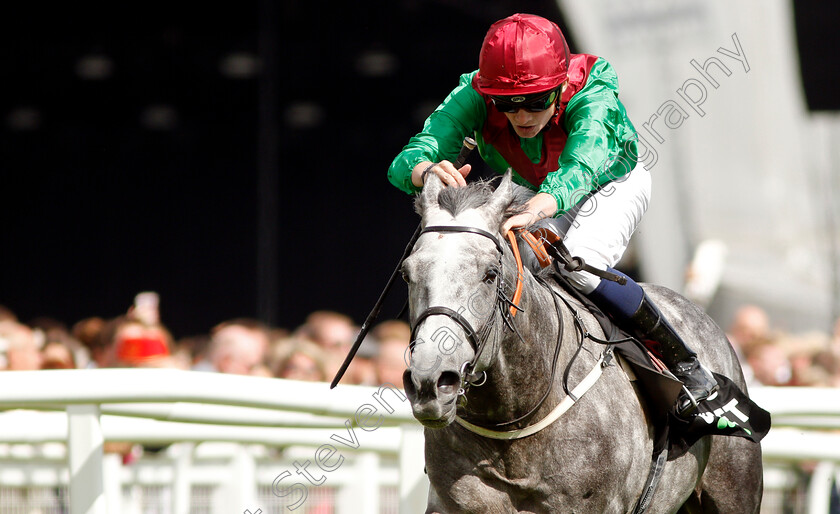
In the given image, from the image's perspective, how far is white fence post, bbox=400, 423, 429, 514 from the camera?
3.75 metres

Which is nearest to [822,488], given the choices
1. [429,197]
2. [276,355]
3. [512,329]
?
[512,329]

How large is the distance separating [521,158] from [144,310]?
3.69 meters

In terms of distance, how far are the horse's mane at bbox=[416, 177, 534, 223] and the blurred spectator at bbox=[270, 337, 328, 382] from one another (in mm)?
3129

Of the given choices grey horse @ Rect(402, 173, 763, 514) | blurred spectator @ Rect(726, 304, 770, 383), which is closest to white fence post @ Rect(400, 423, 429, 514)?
grey horse @ Rect(402, 173, 763, 514)

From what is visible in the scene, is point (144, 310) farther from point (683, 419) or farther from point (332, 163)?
point (332, 163)

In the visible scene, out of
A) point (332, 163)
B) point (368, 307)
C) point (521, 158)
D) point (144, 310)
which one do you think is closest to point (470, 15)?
point (332, 163)

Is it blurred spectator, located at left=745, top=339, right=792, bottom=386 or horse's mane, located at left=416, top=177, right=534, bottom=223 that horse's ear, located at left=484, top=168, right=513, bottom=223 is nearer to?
horse's mane, located at left=416, top=177, right=534, bottom=223

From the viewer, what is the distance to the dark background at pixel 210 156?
40.4ft

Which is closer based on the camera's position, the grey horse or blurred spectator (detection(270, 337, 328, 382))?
the grey horse

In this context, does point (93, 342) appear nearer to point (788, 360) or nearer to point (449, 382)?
point (788, 360)

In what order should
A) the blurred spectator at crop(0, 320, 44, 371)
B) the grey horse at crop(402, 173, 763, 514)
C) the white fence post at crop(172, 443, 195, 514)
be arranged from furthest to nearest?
the blurred spectator at crop(0, 320, 44, 371)
the white fence post at crop(172, 443, 195, 514)
the grey horse at crop(402, 173, 763, 514)

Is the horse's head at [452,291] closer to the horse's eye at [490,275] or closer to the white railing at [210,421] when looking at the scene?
the horse's eye at [490,275]

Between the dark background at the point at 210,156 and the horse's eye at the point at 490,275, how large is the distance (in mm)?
9231

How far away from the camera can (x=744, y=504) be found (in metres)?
4.05
